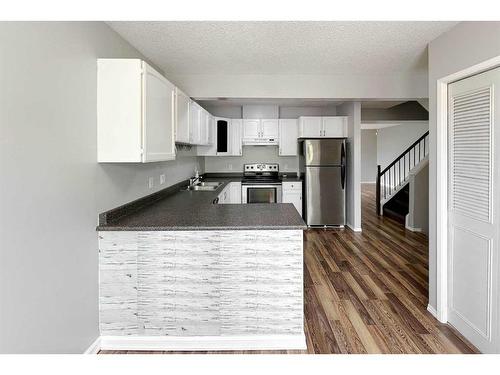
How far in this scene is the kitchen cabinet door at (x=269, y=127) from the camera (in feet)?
22.9

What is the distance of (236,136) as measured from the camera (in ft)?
22.8

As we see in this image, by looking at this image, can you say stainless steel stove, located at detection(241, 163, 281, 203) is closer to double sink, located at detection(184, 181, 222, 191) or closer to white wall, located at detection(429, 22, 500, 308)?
double sink, located at detection(184, 181, 222, 191)

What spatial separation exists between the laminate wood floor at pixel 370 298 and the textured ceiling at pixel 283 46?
7.65 feet

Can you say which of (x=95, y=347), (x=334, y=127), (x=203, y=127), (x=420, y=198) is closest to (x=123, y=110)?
(x=95, y=347)

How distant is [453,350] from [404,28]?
2.41 metres

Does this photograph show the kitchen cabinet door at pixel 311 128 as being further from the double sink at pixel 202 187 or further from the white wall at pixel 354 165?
the double sink at pixel 202 187

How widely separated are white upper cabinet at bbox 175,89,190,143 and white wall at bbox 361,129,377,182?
12.1 meters

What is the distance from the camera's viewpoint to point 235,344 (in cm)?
258

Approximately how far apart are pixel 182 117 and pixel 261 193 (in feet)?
10.2

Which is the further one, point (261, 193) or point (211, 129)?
point (261, 193)

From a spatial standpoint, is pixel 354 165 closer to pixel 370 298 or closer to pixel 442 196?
pixel 370 298

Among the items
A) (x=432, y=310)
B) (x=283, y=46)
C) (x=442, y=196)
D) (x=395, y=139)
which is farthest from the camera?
(x=395, y=139)

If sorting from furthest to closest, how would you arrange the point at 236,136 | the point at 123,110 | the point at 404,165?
the point at 404,165 < the point at 236,136 < the point at 123,110
